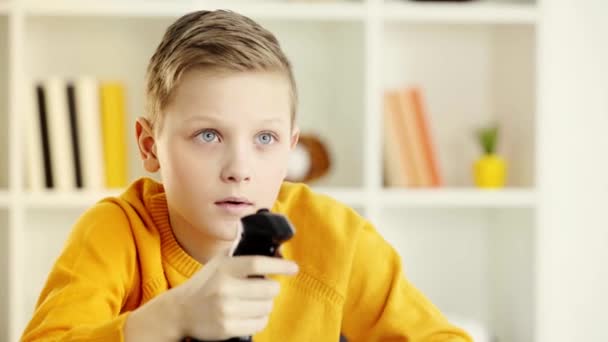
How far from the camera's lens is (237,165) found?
2.94 ft

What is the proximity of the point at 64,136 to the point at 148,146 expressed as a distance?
1712mm

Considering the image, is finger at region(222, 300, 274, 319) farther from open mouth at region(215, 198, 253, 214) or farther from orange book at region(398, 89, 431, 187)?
orange book at region(398, 89, 431, 187)

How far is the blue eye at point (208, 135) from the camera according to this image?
915mm

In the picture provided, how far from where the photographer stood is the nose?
897 millimetres

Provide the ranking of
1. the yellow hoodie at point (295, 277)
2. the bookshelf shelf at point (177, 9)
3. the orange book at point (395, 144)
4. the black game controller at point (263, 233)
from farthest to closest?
the orange book at point (395, 144) → the bookshelf shelf at point (177, 9) → the yellow hoodie at point (295, 277) → the black game controller at point (263, 233)

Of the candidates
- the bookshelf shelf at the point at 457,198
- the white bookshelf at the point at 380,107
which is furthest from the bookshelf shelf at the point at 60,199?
the bookshelf shelf at the point at 457,198

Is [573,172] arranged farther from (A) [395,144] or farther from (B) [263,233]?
(B) [263,233]

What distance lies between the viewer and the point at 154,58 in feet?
3.38

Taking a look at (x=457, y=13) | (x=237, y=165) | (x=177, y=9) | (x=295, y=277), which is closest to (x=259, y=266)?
(x=237, y=165)

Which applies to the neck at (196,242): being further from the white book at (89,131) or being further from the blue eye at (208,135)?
the white book at (89,131)

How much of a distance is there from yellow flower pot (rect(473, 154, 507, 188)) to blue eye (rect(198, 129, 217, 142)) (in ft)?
6.79

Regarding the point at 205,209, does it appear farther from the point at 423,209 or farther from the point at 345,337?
the point at 423,209

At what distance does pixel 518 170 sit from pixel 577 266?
1.22 feet

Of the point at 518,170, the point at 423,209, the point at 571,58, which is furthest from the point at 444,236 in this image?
the point at 571,58
